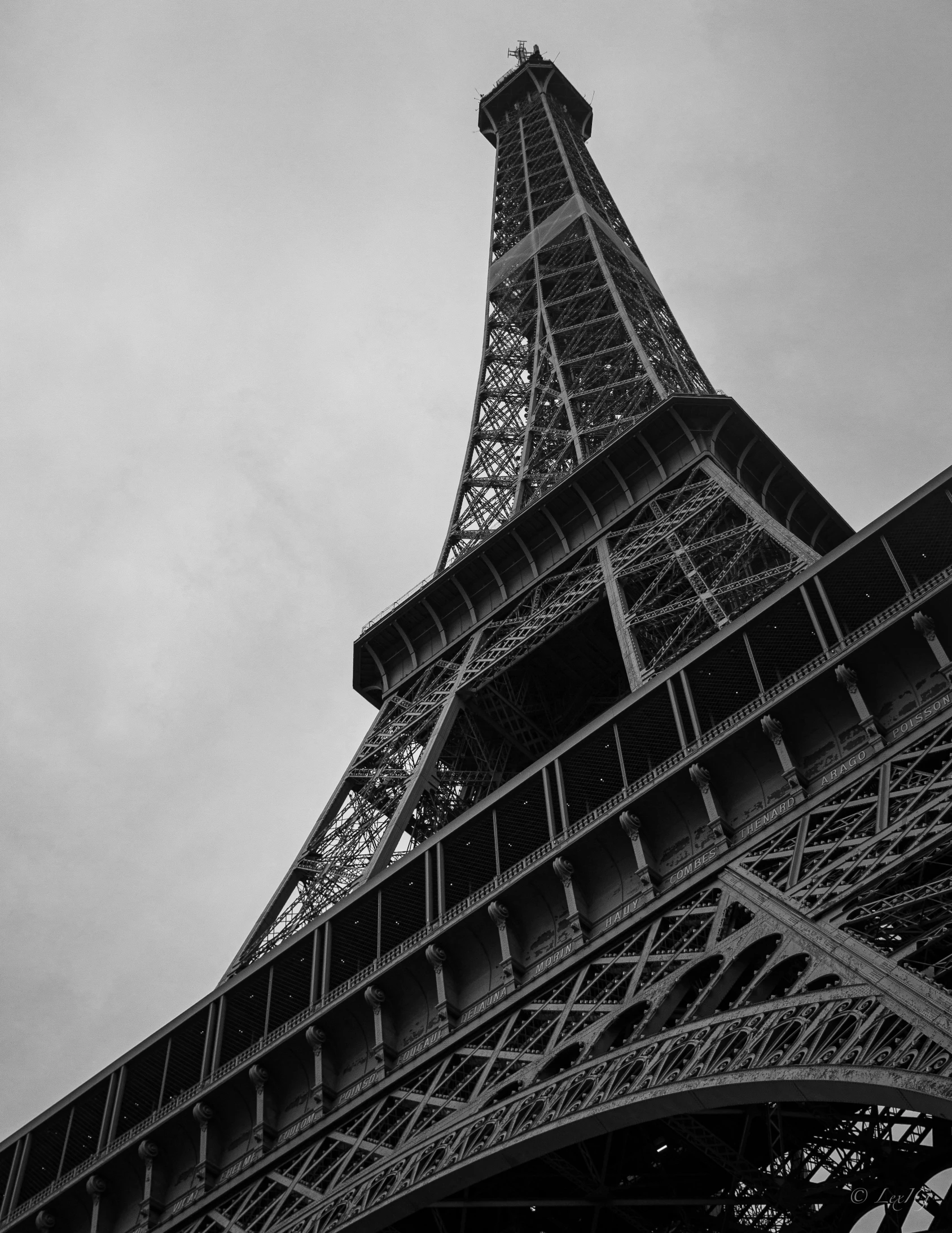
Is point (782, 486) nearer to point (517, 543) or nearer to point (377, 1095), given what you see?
point (517, 543)

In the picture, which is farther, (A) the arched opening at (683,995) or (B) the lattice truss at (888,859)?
(A) the arched opening at (683,995)

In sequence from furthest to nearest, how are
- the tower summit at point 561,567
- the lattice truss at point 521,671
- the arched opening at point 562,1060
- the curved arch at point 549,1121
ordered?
1. the tower summit at point 561,567
2. the lattice truss at point 521,671
3. the arched opening at point 562,1060
4. the curved arch at point 549,1121

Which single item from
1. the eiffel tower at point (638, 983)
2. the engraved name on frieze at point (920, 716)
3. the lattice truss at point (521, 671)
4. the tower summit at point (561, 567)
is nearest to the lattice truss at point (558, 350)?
the tower summit at point (561, 567)

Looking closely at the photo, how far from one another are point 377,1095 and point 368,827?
11.3m

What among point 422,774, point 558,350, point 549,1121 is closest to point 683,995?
point 549,1121

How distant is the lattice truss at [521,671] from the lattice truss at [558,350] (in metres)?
5.56

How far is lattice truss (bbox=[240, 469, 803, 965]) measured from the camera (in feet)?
97.0

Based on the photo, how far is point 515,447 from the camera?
159 feet

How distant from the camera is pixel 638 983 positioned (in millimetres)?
17406

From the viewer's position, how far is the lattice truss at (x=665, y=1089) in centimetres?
1437

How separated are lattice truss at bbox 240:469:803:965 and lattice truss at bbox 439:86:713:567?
5.56 meters

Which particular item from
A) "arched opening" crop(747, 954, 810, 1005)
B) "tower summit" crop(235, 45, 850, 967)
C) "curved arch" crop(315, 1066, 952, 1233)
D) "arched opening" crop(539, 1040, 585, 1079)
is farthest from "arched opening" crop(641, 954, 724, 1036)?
"tower summit" crop(235, 45, 850, 967)

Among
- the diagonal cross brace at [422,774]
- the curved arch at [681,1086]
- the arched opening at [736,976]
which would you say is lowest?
the curved arch at [681,1086]

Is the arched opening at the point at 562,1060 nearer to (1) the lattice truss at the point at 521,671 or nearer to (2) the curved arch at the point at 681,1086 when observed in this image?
(2) the curved arch at the point at 681,1086
